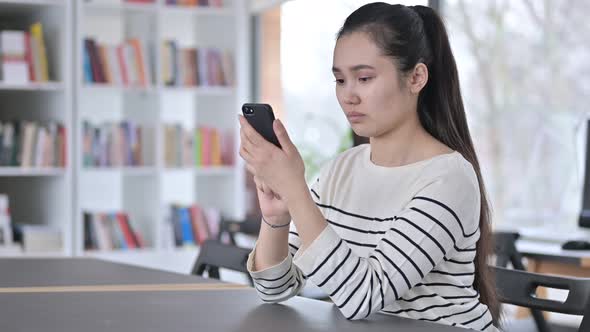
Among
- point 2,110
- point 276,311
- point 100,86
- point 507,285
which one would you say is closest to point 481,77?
point 100,86

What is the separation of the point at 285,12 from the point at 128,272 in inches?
143

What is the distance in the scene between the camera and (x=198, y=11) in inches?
204

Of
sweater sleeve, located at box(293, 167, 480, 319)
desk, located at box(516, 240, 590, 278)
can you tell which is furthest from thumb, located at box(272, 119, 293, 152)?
desk, located at box(516, 240, 590, 278)

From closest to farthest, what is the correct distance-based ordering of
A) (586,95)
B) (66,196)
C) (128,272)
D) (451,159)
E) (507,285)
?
(451,159)
(507,285)
(128,272)
(66,196)
(586,95)

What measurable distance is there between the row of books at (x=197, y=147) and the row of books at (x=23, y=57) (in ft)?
2.48

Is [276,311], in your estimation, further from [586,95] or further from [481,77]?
[481,77]

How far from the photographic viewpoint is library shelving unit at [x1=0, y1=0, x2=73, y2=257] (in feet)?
15.8

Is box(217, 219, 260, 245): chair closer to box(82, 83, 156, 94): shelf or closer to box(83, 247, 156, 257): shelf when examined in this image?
box(83, 247, 156, 257): shelf

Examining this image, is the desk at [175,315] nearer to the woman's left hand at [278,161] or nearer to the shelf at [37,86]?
the woman's left hand at [278,161]

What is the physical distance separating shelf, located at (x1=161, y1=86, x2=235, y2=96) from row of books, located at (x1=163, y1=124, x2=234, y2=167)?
0.20m

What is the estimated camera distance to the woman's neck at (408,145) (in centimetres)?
158

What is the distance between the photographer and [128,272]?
1926 millimetres

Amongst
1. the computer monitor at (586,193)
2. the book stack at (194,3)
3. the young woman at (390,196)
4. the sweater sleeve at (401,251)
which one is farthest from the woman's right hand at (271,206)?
the book stack at (194,3)

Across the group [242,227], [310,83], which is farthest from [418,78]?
[310,83]
